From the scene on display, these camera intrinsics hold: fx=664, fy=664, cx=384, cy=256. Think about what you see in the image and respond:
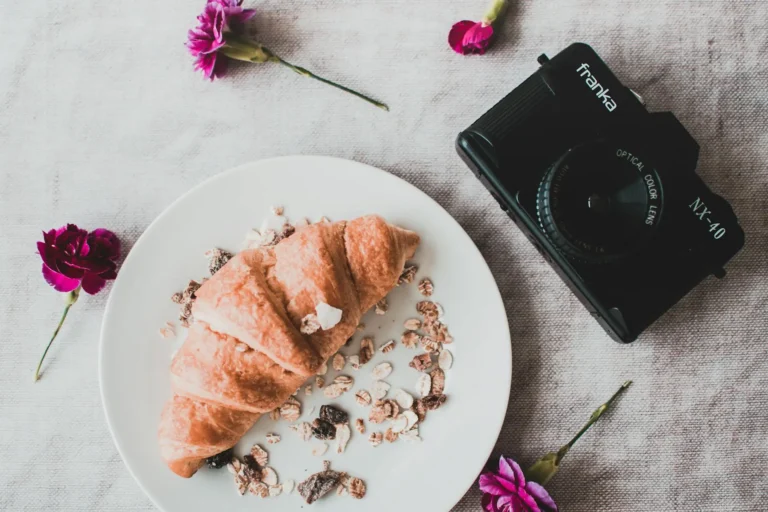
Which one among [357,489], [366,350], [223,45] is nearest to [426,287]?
[366,350]

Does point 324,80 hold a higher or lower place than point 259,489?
higher

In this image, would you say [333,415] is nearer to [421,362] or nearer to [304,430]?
[304,430]

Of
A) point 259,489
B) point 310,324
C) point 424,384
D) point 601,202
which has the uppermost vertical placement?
point 601,202

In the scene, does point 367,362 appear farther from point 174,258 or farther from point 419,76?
point 419,76

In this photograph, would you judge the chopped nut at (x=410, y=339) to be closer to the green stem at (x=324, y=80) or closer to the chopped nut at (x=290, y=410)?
the chopped nut at (x=290, y=410)

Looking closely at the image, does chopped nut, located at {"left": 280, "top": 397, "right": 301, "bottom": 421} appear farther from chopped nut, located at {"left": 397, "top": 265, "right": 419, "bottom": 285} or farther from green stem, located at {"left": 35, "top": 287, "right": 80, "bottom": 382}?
green stem, located at {"left": 35, "top": 287, "right": 80, "bottom": 382}

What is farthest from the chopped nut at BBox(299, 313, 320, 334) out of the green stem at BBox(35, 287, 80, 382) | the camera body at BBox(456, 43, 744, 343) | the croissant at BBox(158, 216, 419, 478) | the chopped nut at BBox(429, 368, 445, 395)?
the green stem at BBox(35, 287, 80, 382)
